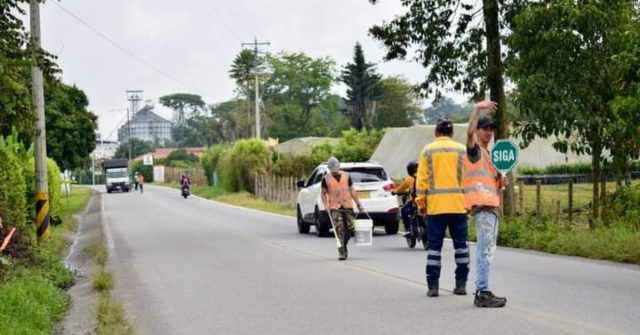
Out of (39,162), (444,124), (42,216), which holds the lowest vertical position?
(42,216)

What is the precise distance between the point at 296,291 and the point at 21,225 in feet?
25.9

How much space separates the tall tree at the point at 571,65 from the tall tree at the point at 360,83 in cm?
6742

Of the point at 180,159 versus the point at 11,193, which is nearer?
the point at 11,193

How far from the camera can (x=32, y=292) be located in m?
11.3

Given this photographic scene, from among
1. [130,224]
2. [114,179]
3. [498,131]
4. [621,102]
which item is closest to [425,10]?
[498,131]

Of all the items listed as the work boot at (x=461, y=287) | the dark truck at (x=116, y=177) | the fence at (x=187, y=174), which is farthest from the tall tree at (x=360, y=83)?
the work boot at (x=461, y=287)

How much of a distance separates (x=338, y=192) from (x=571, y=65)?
20.2 feet

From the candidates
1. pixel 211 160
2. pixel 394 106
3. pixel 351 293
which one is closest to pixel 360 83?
pixel 394 106

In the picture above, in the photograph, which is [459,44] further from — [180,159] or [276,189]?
[180,159]

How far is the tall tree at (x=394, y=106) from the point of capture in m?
99.0

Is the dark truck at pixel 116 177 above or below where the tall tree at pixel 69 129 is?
below

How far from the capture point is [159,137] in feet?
652

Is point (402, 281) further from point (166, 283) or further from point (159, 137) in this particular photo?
point (159, 137)

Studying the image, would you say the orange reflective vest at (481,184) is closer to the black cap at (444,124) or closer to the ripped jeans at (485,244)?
the ripped jeans at (485,244)
